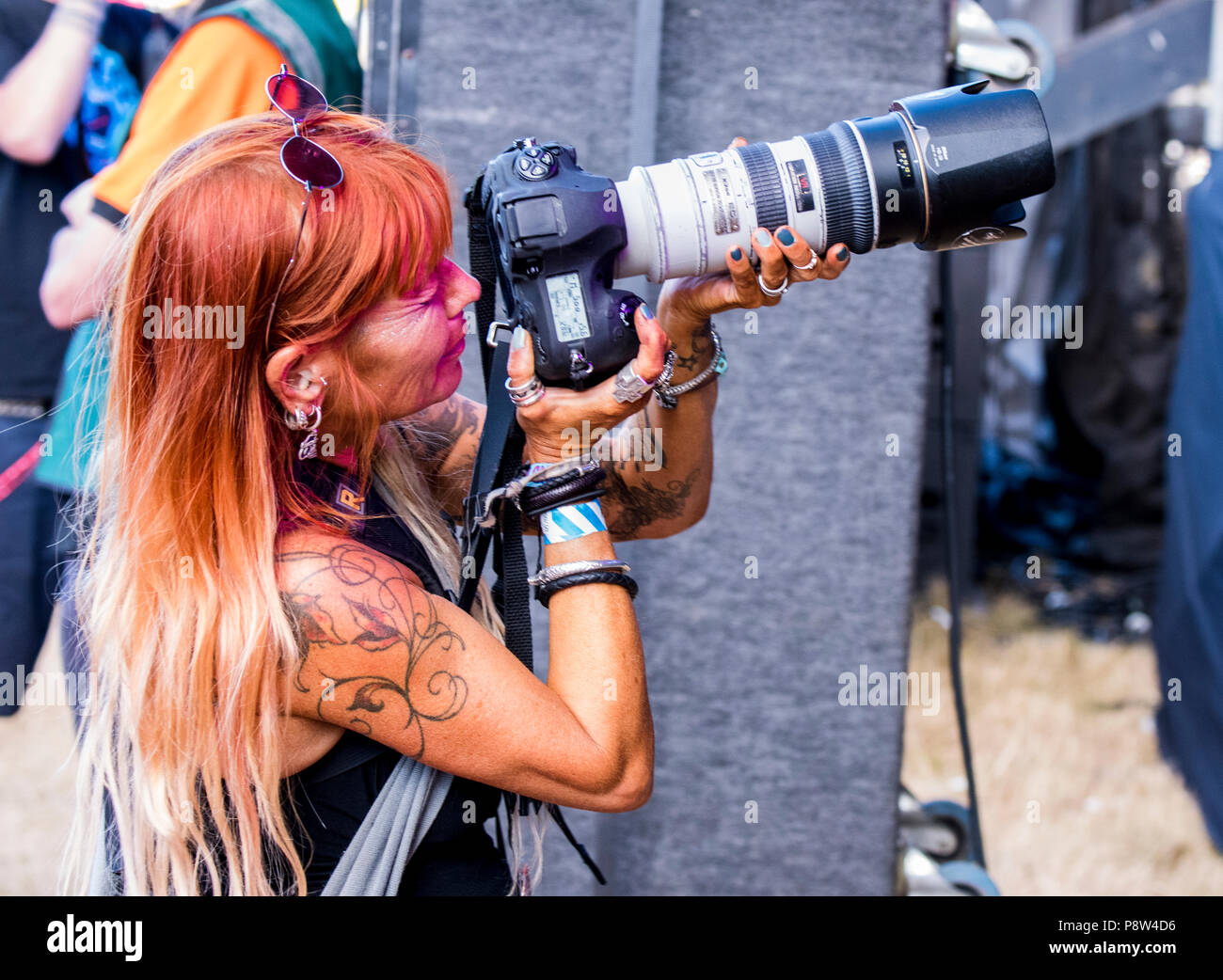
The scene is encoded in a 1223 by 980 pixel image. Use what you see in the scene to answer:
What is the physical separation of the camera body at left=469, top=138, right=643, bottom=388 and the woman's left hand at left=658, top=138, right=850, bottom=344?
14 centimetres

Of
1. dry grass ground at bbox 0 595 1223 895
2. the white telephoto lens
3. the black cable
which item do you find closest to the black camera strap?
the white telephoto lens

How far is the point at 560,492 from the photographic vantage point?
1.07 metres

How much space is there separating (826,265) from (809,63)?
3.01ft

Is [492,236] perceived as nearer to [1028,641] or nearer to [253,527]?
[253,527]

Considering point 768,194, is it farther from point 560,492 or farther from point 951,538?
point 951,538

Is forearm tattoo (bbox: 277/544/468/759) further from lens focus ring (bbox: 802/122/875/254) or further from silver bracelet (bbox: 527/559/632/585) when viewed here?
lens focus ring (bbox: 802/122/875/254)

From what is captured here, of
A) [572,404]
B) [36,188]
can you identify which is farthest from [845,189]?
[36,188]

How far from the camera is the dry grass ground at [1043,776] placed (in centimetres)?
262

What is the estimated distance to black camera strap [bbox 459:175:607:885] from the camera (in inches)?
44.3

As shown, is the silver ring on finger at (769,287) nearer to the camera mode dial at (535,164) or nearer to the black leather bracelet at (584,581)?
the camera mode dial at (535,164)

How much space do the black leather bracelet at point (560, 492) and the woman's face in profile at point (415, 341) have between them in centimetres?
16

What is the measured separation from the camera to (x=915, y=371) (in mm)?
1984

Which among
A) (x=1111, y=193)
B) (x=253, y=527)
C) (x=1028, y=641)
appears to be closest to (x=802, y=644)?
(x=253, y=527)

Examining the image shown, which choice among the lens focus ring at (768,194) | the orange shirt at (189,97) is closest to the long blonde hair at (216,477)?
the lens focus ring at (768,194)
